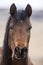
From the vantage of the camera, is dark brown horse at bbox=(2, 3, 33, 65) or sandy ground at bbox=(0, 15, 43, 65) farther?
sandy ground at bbox=(0, 15, 43, 65)

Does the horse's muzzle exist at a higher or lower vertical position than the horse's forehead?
lower

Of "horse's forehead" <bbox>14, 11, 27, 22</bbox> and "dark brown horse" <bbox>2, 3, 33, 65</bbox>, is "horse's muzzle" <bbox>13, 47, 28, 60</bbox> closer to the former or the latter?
"dark brown horse" <bbox>2, 3, 33, 65</bbox>

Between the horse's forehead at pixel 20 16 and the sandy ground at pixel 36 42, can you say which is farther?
the sandy ground at pixel 36 42

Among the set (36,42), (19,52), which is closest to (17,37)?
(19,52)

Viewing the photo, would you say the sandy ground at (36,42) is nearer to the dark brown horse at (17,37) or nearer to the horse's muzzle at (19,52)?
the dark brown horse at (17,37)

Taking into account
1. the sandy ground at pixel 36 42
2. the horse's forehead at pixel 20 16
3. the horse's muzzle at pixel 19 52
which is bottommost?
the sandy ground at pixel 36 42

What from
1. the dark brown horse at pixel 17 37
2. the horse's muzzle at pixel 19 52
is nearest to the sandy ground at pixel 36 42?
the dark brown horse at pixel 17 37

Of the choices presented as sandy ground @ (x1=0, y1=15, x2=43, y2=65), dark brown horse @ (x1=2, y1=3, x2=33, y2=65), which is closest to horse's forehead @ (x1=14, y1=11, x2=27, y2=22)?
dark brown horse @ (x1=2, y1=3, x2=33, y2=65)

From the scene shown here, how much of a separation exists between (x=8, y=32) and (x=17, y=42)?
115 millimetres

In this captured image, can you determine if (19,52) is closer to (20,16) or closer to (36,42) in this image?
(20,16)

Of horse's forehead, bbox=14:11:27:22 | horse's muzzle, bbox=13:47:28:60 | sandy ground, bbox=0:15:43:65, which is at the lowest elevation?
sandy ground, bbox=0:15:43:65

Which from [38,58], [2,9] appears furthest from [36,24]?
[38,58]

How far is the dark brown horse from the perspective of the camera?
0.82 m

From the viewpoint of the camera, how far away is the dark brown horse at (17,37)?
0.82m
